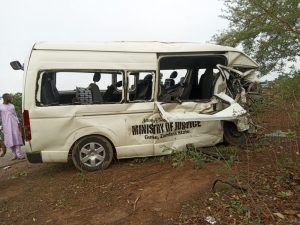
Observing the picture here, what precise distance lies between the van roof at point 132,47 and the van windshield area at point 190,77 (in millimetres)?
243

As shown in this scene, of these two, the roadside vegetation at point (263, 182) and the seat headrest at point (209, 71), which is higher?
the seat headrest at point (209, 71)

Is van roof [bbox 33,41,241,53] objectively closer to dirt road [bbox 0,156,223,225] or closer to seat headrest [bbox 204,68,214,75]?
seat headrest [bbox 204,68,214,75]

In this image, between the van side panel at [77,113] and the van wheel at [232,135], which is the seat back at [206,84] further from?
the van side panel at [77,113]

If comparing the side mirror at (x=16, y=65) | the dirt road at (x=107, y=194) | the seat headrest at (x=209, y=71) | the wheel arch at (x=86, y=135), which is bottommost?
the dirt road at (x=107, y=194)

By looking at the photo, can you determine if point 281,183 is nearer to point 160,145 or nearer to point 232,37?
point 160,145

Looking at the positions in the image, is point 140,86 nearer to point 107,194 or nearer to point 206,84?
point 206,84

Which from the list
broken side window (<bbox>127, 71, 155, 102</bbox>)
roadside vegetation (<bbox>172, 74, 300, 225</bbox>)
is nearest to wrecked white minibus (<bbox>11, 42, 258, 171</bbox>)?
broken side window (<bbox>127, 71, 155, 102</bbox>)

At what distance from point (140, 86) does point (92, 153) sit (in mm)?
1588

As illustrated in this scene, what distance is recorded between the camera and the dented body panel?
270 inches

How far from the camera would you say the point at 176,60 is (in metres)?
8.22

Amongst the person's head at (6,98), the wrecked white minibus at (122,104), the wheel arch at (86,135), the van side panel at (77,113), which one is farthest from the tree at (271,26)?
the person's head at (6,98)

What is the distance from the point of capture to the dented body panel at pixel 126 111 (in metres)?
6.86

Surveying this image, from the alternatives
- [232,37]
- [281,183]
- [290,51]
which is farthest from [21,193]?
[232,37]

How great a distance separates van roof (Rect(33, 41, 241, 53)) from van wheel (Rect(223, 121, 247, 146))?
5.21 ft
